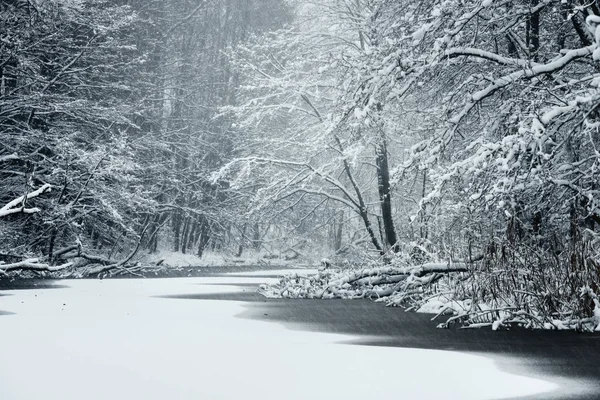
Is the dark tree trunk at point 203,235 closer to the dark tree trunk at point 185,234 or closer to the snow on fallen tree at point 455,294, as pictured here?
the dark tree trunk at point 185,234

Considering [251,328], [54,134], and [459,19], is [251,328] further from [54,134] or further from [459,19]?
[54,134]

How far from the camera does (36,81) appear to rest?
674 inches

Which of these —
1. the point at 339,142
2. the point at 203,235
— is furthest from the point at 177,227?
the point at 339,142

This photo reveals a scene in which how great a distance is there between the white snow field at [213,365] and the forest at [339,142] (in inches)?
90.4

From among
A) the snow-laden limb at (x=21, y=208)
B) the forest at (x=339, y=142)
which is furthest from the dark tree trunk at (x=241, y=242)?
the snow-laden limb at (x=21, y=208)

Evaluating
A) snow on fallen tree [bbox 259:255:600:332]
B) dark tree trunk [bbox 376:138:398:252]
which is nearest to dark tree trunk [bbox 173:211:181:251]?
dark tree trunk [bbox 376:138:398:252]

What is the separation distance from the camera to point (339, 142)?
17.1 m

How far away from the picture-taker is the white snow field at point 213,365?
410 cm

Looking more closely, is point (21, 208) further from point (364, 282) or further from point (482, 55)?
point (482, 55)

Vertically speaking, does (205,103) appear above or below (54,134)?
above

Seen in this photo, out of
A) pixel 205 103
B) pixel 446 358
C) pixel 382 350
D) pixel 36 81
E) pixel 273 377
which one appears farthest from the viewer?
pixel 205 103

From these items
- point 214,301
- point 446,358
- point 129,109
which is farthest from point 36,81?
point 446,358

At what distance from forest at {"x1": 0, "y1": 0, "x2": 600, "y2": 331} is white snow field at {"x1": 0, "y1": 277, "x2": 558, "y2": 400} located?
90.4 inches

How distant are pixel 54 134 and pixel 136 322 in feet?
38.3
